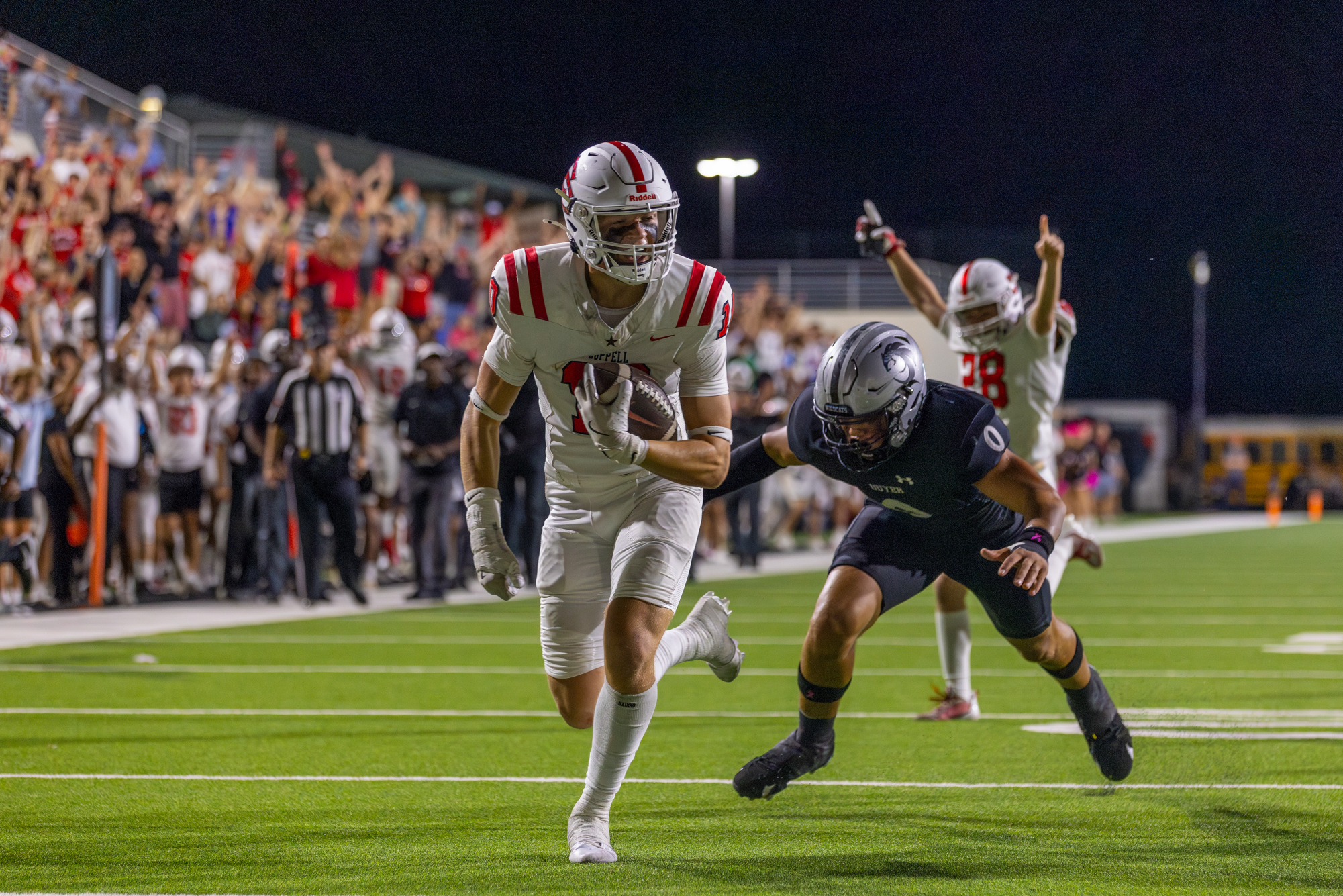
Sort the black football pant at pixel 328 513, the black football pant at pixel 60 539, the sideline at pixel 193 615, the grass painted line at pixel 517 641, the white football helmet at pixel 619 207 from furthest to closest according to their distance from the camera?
the black football pant at pixel 328 513 → the black football pant at pixel 60 539 → the sideline at pixel 193 615 → the grass painted line at pixel 517 641 → the white football helmet at pixel 619 207

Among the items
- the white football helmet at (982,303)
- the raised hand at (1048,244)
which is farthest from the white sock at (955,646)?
the raised hand at (1048,244)

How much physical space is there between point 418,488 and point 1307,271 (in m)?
37.8

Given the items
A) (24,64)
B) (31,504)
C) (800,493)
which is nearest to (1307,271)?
(800,493)

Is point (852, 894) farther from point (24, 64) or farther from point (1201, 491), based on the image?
point (1201, 491)

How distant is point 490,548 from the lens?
457cm

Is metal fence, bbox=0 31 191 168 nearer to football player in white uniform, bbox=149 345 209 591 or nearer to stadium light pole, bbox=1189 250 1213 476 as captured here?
football player in white uniform, bbox=149 345 209 591

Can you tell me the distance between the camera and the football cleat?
6969 mm

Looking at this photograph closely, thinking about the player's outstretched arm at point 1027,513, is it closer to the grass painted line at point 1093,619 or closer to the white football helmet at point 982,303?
the white football helmet at point 982,303

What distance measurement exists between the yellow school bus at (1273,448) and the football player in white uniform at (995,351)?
4552 cm

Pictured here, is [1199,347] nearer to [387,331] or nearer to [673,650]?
[387,331]

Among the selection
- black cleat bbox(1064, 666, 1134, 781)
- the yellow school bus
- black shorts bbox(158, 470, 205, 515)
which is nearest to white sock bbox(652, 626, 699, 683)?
black cleat bbox(1064, 666, 1134, 781)

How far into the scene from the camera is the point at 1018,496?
4891 millimetres

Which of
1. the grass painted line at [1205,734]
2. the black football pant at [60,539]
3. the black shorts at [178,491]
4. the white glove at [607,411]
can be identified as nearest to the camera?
the white glove at [607,411]

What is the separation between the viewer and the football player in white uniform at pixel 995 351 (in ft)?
22.9
